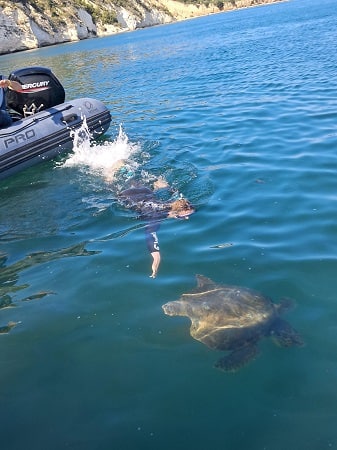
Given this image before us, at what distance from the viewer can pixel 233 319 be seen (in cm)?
407

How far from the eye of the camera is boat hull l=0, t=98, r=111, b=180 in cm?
850

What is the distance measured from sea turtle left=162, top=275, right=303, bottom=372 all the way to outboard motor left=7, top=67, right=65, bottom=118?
262 inches

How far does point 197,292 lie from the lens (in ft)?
14.8

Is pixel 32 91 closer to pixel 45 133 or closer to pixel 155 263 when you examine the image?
pixel 45 133

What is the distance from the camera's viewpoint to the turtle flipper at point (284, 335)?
376cm

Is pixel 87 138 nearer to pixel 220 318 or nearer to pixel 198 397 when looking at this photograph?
pixel 220 318

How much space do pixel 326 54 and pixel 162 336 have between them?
1573cm

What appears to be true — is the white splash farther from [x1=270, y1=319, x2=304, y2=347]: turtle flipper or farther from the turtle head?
[x1=270, y1=319, x2=304, y2=347]: turtle flipper

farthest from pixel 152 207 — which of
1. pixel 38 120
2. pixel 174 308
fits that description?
pixel 38 120

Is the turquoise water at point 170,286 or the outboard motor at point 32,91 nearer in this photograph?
the turquoise water at point 170,286

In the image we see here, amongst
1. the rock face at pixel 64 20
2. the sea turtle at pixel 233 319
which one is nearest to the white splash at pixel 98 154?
the sea turtle at pixel 233 319

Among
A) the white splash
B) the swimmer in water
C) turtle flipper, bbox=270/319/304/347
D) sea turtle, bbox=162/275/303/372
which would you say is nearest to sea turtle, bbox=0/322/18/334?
sea turtle, bbox=162/275/303/372

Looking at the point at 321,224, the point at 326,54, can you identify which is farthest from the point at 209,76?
the point at 321,224

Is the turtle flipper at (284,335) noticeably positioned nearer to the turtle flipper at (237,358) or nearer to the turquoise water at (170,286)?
the turquoise water at (170,286)
